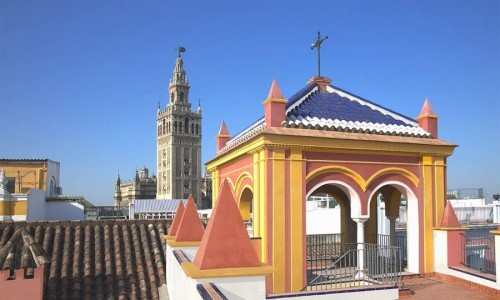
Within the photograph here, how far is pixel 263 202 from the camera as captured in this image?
9219mm

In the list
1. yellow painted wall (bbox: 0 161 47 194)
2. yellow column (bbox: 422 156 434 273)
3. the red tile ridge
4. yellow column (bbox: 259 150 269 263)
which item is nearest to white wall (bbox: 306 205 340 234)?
yellow column (bbox: 422 156 434 273)

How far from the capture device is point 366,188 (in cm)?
1012

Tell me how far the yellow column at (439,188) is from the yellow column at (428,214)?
119 mm

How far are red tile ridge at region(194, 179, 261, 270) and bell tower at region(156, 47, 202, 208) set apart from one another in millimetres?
96868

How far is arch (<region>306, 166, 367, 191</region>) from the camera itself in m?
9.71

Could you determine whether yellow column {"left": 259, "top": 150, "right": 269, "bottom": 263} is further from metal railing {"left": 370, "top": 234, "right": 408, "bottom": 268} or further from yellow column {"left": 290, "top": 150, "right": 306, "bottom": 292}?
metal railing {"left": 370, "top": 234, "right": 408, "bottom": 268}

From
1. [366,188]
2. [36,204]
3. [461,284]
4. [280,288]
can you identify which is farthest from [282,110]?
[36,204]

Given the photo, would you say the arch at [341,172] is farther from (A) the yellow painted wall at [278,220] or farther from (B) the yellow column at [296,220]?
(A) the yellow painted wall at [278,220]

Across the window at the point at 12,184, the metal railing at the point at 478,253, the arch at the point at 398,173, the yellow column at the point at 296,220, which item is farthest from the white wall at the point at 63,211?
the metal railing at the point at 478,253

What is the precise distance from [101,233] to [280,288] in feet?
17.2

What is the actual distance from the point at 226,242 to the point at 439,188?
7.34 metres

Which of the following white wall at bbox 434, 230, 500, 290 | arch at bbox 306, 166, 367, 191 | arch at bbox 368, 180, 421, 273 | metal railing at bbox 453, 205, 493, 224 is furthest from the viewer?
metal railing at bbox 453, 205, 493, 224

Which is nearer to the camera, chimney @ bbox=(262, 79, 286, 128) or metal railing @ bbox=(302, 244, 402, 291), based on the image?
metal railing @ bbox=(302, 244, 402, 291)

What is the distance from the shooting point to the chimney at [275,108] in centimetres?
961
